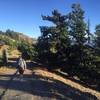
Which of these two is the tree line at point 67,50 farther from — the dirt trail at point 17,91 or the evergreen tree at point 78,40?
the dirt trail at point 17,91

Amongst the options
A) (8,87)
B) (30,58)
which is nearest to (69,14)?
(30,58)

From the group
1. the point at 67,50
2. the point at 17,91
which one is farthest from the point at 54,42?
the point at 17,91

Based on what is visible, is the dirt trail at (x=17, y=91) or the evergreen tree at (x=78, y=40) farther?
the evergreen tree at (x=78, y=40)

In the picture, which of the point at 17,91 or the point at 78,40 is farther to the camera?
the point at 78,40

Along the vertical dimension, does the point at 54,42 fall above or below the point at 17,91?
above

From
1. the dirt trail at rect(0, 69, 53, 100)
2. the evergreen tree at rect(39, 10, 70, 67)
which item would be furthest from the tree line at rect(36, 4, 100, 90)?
the dirt trail at rect(0, 69, 53, 100)

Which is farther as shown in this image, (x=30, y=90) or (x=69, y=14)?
(x=69, y=14)

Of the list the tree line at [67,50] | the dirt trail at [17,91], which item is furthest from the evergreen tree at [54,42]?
the dirt trail at [17,91]

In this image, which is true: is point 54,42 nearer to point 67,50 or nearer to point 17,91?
point 67,50

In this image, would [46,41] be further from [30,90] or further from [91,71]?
[30,90]

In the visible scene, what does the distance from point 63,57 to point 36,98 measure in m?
26.9

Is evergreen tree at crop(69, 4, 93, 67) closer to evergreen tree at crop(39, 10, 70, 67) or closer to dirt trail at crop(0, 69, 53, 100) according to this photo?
evergreen tree at crop(39, 10, 70, 67)

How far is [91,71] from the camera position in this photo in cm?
4278

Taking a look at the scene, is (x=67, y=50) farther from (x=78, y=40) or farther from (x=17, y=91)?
(x=17, y=91)
